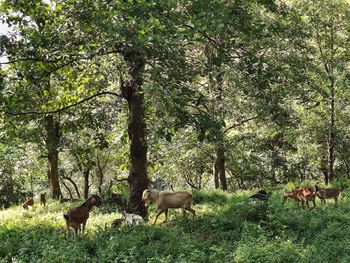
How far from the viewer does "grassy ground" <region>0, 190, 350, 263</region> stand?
9266 millimetres

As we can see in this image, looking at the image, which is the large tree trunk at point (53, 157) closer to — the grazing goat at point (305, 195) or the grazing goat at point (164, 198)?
the grazing goat at point (164, 198)

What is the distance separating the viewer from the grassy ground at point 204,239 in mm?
9266

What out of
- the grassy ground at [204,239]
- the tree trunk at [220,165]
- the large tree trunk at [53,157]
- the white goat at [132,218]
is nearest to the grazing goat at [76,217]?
the grassy ground at [204,239]

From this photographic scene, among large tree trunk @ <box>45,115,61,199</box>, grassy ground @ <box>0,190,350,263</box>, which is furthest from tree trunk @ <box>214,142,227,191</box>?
grassy ground @ <box>0,190,350,263</box>

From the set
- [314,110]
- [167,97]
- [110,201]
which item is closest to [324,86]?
[314,110]

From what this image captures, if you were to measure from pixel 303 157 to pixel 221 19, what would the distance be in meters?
29.9

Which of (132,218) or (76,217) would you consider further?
(132,218)

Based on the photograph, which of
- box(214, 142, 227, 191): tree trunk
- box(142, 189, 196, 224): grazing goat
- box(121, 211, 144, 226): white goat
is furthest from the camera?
box(214, 142, 227, 191): tree trunk

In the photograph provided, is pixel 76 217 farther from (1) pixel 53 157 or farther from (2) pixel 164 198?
(1) pixel 53 157

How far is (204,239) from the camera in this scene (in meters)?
11.2

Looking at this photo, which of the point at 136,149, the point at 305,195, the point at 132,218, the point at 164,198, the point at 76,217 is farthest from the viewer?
the point at 305,195

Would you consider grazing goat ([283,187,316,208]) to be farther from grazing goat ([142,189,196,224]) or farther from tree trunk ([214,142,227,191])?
tree trunk ([214,142,227,191])

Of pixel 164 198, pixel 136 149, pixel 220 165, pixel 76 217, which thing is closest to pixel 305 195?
pixel 164 198

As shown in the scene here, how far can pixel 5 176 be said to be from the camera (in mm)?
39688
